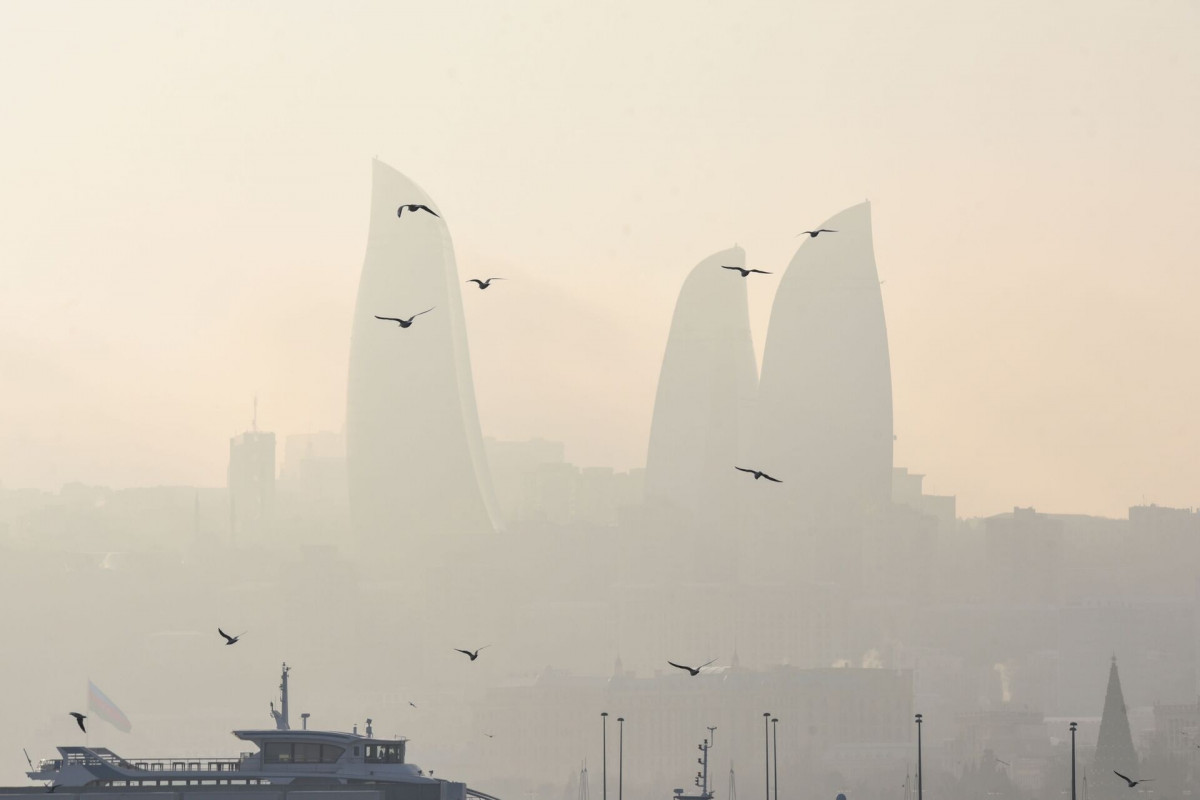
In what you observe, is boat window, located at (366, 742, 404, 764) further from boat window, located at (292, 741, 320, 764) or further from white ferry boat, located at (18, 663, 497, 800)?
boat window, located at (292, 741, 320, 764)

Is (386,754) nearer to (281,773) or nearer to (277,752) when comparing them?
(277,752)

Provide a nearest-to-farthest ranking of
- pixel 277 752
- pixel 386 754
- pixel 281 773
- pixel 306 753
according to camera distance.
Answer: pixel 281 773
pixel 277 752
pixel 306 753
pixel 386 754

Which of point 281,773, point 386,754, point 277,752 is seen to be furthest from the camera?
point 386,754

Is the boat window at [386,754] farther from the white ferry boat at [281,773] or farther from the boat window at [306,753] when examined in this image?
the boat window at [306,753]

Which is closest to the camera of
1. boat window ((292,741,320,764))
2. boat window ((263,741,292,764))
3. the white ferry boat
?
the white ferry boat

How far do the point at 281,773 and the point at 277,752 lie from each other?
3.56ft

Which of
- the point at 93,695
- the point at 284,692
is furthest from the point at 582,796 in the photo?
the point at 284,692

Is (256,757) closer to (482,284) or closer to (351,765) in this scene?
(351,765)

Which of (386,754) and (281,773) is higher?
(386,754)

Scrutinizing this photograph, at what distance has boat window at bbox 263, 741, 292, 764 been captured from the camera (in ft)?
273

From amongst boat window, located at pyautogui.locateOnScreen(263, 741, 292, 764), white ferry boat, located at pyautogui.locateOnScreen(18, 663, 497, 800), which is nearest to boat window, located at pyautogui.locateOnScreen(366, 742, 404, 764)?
white ferry boat, located at pyautogui.locateOnScreen(18, 663, 497, 800)

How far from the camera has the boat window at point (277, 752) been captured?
3280 inches

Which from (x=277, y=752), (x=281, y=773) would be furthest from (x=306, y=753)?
(x=281, y=773)

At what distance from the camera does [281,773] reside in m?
82.6
